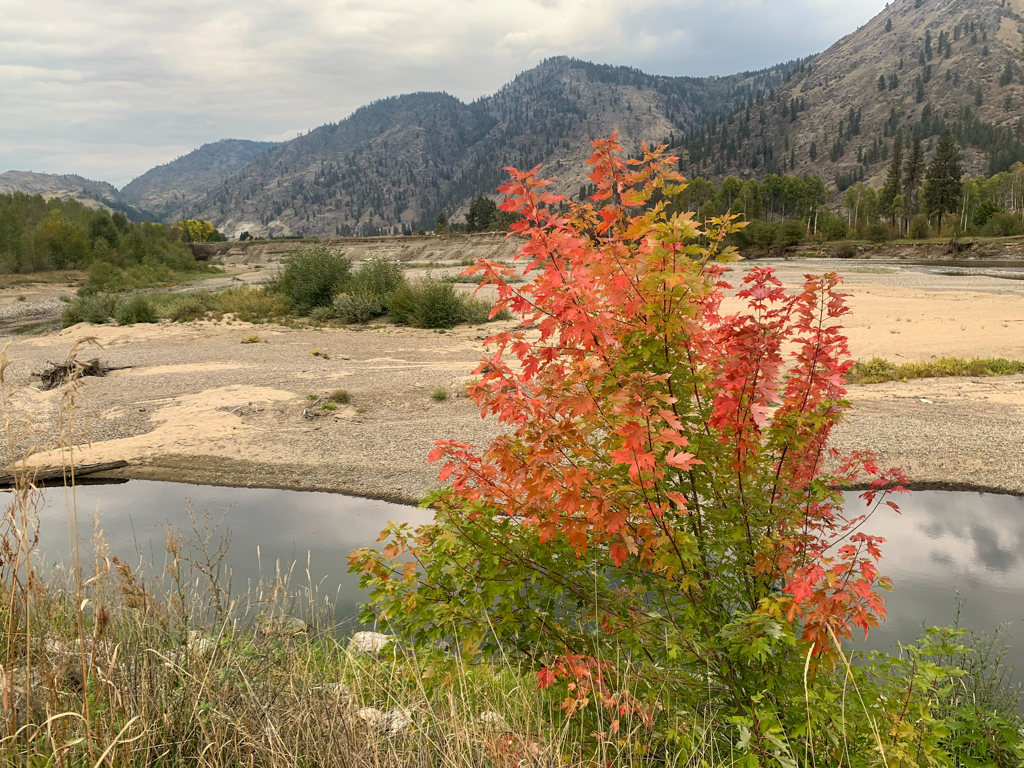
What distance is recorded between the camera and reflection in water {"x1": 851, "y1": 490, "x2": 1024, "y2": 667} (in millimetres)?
5887

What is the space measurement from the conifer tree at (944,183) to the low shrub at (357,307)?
2713 inches

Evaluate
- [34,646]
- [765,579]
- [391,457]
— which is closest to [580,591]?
[765,579]

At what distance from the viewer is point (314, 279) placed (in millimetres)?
29797

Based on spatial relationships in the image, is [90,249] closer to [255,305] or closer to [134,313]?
[134,313]

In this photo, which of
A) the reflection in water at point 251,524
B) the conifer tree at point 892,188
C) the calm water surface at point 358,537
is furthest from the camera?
the conifer tree at point 892,188

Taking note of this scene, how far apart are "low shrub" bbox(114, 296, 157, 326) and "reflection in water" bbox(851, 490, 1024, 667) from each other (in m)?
29.2

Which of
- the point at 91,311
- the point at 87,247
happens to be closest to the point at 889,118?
the point at 87,247

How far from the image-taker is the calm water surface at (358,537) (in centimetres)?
624

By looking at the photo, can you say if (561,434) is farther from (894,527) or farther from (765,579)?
(894,527)

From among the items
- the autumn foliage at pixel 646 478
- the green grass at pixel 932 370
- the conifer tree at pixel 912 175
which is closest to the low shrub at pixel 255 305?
the green grass at pixel 932 370

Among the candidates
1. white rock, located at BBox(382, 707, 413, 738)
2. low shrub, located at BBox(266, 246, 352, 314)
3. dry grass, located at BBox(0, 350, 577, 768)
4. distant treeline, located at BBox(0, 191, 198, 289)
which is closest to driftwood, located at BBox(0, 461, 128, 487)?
dry grass, located at BBox(0, 350, 577, 768)

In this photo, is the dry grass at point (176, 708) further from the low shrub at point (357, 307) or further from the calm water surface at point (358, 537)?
the low shrub at point (357, 307)

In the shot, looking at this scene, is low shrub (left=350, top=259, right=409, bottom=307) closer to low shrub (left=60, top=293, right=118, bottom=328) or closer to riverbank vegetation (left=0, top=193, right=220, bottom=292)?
low shrub (left=60, top=293, right=118, bottom=328)

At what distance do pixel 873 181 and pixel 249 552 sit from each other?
544 ft
